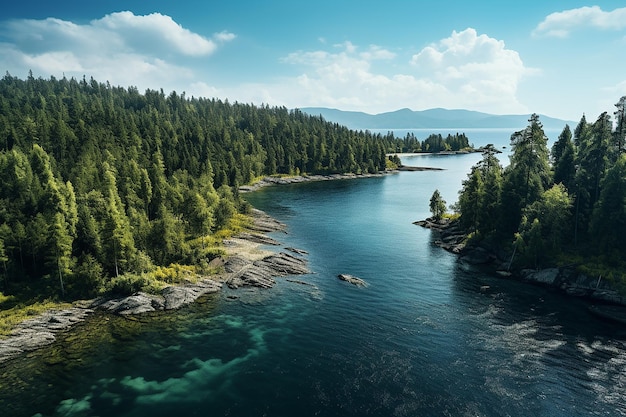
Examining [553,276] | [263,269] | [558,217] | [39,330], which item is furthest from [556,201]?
[39,330]

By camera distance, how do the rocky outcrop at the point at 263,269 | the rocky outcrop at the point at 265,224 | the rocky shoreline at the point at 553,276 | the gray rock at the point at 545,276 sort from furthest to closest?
the rocky outcrop at the point at 265,224
the rocky outcrop at the point at 263,269
the gray rock at the point at 545,276
the rocky shoreline at the point at 553,276

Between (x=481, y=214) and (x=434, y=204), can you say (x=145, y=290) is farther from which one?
(x=434, y=204)

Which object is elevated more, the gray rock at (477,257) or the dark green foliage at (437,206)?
the dark green foliage at (437,206)

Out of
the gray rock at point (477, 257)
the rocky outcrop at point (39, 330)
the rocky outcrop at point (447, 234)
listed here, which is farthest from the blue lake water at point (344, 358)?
the rocky outcrop at point (447, 234)

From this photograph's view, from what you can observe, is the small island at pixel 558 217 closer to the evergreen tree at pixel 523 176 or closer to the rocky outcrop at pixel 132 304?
the evergreen tree at pixel 523 176

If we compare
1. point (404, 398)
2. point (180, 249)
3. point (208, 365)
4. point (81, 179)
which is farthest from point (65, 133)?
point (404, 398)
